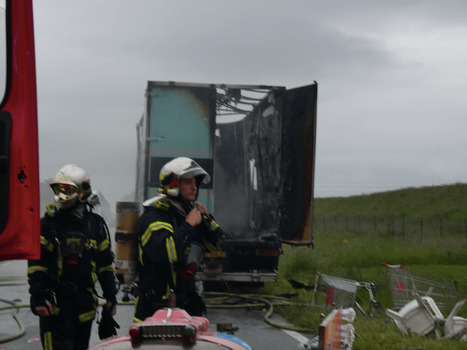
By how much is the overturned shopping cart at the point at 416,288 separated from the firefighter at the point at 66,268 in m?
4.36

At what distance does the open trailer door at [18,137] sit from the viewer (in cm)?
344

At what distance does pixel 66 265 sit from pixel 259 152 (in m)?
9.09

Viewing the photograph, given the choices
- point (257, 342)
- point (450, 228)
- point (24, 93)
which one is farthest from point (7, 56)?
point (450, 228)

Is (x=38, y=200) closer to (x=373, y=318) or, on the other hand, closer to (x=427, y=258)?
(x=373, y=318)

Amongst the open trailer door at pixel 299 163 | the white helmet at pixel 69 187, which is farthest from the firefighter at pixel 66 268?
the open trailer door at pixel 299 163

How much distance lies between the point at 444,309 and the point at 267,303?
2.77 metres

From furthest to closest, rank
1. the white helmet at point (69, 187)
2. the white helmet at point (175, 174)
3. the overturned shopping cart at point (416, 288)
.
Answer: the overturned shopping cart at point (416, 288) → the white helmet at point (69, 187) → the white helmet at point (175, 174)

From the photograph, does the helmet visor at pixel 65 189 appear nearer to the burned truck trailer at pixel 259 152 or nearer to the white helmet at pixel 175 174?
the white helmet at pixel 175 174

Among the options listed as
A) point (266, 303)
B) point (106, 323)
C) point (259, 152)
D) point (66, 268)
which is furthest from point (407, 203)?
point (66, 268)

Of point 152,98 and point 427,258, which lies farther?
point 427,258

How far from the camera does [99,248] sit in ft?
17.5

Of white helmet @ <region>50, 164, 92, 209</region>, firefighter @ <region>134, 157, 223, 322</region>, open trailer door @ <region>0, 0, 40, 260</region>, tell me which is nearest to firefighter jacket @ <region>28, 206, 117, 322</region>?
white helmet @ <region>50, 164, 92, 209</region>

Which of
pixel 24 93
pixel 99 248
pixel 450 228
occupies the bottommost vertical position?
pixel 450 228

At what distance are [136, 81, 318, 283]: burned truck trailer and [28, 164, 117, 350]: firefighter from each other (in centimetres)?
638
